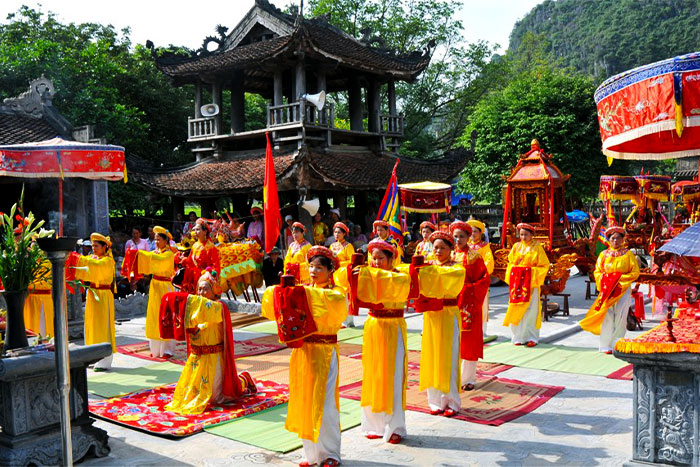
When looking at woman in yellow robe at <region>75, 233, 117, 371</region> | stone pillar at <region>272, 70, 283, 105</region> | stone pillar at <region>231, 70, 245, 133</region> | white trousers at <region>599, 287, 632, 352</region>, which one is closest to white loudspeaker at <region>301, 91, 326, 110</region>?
stone pillar at <region>272, 70, 283, 105</region>

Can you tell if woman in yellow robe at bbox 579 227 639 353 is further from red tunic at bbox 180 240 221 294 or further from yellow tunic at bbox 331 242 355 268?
red tunic at bbox 180 240 221 294

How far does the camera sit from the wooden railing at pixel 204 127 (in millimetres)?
19359

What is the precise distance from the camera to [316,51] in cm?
1689

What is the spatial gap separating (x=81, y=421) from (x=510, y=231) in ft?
31.6

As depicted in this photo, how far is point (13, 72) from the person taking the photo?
753 inches

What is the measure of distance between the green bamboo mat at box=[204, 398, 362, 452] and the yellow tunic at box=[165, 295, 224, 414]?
52 centimetres

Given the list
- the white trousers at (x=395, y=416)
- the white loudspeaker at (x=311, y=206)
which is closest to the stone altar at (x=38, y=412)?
the white trousers at (x=395, y=416)

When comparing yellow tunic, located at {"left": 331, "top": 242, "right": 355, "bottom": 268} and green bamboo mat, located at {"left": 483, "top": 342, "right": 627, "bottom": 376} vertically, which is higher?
yellow tunic, located at {"left": 331, "top": 242, "right": 355, "bottom": 268}

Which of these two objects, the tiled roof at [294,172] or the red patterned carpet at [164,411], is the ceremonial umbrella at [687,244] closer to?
the red patterned carpet at [164,411]

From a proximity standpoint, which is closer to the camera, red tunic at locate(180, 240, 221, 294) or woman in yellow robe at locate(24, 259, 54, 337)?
red tunic at locate(180, 240, 221, 294)

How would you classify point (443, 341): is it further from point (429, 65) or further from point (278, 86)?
point (429, 65)

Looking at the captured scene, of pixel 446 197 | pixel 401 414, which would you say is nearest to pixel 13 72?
pixel 446 197

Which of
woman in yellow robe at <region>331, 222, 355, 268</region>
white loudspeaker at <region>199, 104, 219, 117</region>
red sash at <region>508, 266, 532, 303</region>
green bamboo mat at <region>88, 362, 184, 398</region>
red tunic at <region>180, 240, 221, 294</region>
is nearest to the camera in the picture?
green bamboo mat at <region>88, 362, 184, 398</region>

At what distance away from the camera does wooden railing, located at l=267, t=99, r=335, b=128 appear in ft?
55.7
